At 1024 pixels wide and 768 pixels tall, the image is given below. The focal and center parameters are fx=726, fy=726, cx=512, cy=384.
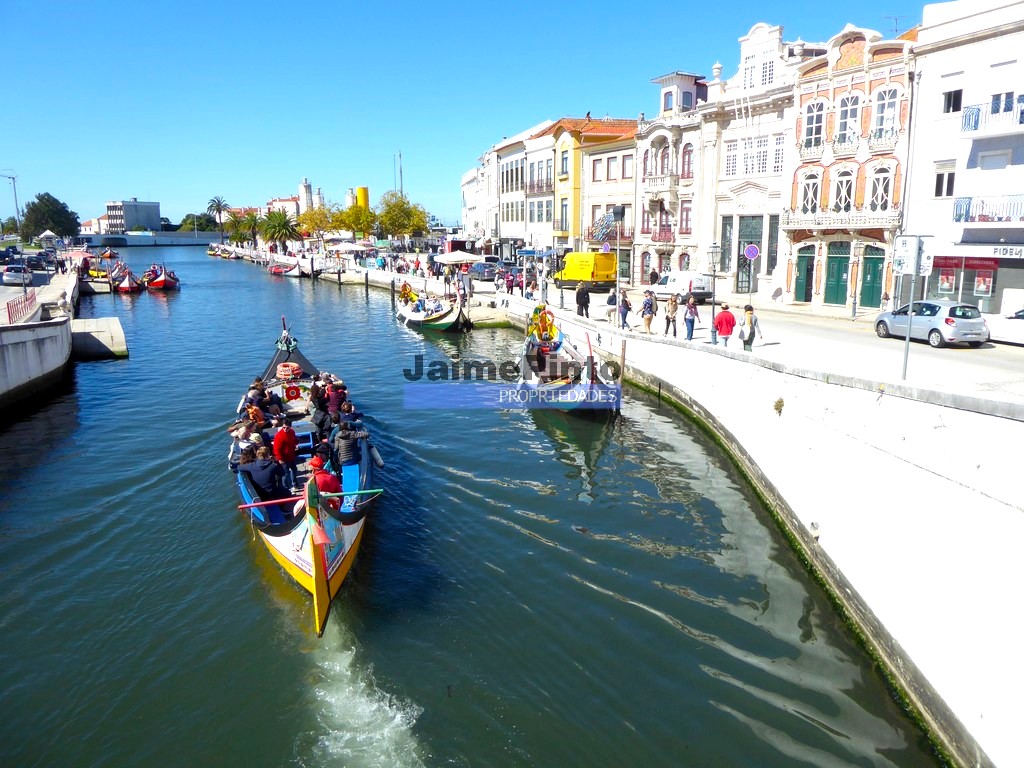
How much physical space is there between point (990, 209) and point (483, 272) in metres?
35.5

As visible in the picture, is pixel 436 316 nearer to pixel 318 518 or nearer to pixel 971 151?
pixel 971 151

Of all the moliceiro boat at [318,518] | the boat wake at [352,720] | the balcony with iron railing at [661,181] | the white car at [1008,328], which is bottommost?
the boat wake at [352,720]

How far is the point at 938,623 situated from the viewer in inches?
331

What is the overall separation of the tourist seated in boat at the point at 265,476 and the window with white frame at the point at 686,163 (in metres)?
33.6

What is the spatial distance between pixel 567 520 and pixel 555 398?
7.58m

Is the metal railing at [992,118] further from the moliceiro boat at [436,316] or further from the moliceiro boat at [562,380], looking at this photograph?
the moliceiro boat at [436,316]

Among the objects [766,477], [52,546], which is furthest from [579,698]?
[52,546]

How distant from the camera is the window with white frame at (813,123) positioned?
105 ft

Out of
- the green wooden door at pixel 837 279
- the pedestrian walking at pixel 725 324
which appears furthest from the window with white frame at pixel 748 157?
the pedestrian walking at pixel 725 324

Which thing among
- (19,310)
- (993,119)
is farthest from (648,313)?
(19,310)

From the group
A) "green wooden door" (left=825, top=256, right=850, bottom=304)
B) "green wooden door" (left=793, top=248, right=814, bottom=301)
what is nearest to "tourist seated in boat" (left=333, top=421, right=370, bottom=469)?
"green wooden door" (left=825, top=256, right=850, bottom=304)

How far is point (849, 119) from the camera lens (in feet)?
100

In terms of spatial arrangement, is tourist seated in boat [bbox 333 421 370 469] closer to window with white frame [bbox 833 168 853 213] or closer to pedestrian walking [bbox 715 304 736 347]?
pedestrian walking [bbox 715 304 736 347]

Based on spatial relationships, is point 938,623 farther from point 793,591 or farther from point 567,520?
point 567,520
